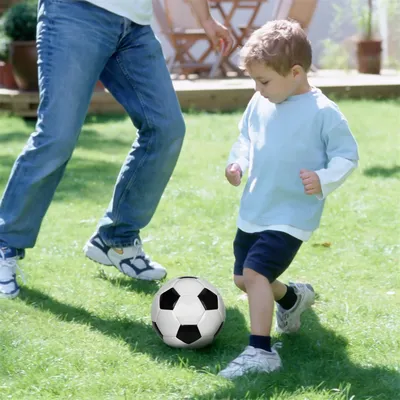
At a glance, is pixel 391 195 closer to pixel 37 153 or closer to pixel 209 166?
pixel 209 166

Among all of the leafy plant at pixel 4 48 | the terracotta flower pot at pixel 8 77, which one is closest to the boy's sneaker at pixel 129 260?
the leafy plant at pixel 4 48

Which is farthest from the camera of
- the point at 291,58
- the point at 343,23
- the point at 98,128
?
the point at 343,23

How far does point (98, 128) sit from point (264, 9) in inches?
229

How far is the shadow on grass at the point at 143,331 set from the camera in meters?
3.22

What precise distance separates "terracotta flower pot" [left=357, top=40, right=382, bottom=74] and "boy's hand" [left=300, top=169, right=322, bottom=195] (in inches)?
368

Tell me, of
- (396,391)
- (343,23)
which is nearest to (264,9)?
(343,23)

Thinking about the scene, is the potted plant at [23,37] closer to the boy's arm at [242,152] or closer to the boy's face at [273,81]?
the boy's arm at [242,152]

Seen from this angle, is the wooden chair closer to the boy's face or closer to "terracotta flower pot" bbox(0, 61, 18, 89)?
"terracotta flower pot" bbox(0, 61, 18, 89)

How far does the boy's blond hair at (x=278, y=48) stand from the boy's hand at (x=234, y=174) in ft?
1.23

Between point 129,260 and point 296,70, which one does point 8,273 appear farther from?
point 296,70

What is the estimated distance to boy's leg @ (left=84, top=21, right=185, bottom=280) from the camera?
3855mm

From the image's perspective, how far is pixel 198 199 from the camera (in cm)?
587

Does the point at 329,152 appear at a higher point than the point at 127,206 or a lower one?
higher

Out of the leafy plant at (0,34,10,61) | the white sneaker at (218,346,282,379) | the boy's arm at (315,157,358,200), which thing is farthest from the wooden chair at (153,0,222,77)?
the white sneaker at (218,346,282,379)
